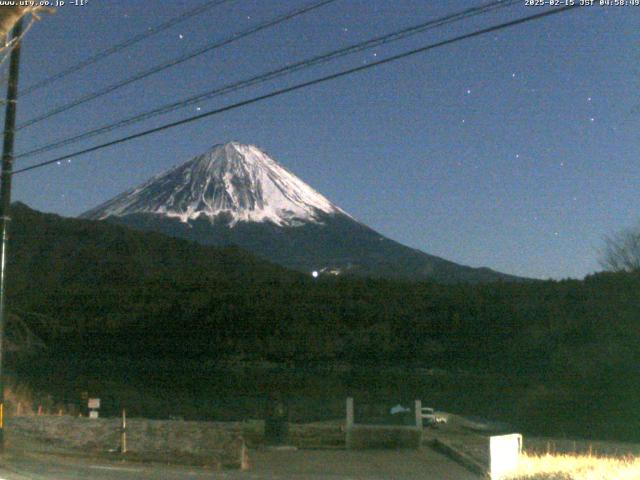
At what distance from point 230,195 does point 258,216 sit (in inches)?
354

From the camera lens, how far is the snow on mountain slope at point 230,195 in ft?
438

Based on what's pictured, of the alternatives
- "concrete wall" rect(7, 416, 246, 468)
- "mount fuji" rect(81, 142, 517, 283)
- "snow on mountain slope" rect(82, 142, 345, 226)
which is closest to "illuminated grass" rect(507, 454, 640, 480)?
"concrete wall" rect(7, 416, 246, 468)

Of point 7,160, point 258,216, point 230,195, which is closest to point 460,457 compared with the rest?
point 7,160

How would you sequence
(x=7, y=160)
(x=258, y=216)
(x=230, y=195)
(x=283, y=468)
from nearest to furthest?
(x=7, y=160) → (x=283, y=468) → (x=258, y=216) → (x=230, y=195)

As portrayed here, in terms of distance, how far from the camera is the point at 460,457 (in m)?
18.4

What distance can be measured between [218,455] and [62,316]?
34.0 meters

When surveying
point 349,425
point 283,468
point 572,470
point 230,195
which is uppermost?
point 230,195

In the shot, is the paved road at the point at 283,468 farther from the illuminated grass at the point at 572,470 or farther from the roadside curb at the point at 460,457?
the illuminated grass at the point at 572,470

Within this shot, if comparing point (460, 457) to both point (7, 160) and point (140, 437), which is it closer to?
point (140, 437)

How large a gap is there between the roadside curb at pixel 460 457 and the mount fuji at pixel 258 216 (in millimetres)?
86392

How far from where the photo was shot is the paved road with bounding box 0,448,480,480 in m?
13.2

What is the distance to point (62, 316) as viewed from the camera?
158 ft

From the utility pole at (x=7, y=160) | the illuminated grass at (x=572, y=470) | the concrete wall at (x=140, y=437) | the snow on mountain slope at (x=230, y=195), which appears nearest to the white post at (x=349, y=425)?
the concrete wall at (x=140, y=437)

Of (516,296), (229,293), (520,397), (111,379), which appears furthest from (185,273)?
(520,397)
